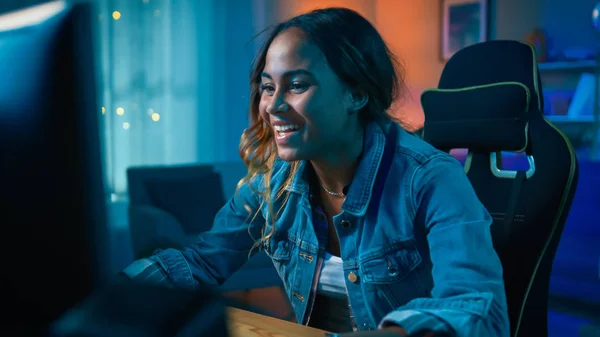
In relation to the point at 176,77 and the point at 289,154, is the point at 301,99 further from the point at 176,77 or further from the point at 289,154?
the point at 176,77

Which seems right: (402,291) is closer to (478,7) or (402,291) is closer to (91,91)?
(91,91)

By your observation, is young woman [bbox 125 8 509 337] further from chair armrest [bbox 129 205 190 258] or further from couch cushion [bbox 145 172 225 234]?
couch cushion [bbox 145 172 225 234]

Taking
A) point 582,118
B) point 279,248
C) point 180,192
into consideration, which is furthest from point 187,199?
point 582,118

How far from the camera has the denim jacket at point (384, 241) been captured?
865 mm

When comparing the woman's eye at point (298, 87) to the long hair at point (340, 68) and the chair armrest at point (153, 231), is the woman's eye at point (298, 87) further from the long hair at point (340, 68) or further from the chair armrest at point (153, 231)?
the chair armrest at point (153, 231)

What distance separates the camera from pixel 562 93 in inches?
150

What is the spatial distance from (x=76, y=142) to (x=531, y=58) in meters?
1.12

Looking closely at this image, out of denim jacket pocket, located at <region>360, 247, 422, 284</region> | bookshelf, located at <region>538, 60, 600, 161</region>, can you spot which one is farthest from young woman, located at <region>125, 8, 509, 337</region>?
bookshelf, located at <region>538, 60, 600, 161</region>

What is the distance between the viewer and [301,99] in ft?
3.46

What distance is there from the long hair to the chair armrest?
1673 millimetres

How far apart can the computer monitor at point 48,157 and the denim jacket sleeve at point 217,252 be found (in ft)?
2.20

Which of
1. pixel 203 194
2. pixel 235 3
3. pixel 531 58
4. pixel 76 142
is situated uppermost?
pixel 235 3

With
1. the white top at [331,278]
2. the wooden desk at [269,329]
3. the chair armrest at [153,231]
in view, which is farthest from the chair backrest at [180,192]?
the wooden desk at [269,329]

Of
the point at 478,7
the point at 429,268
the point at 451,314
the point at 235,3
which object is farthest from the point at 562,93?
the point at 451,314
